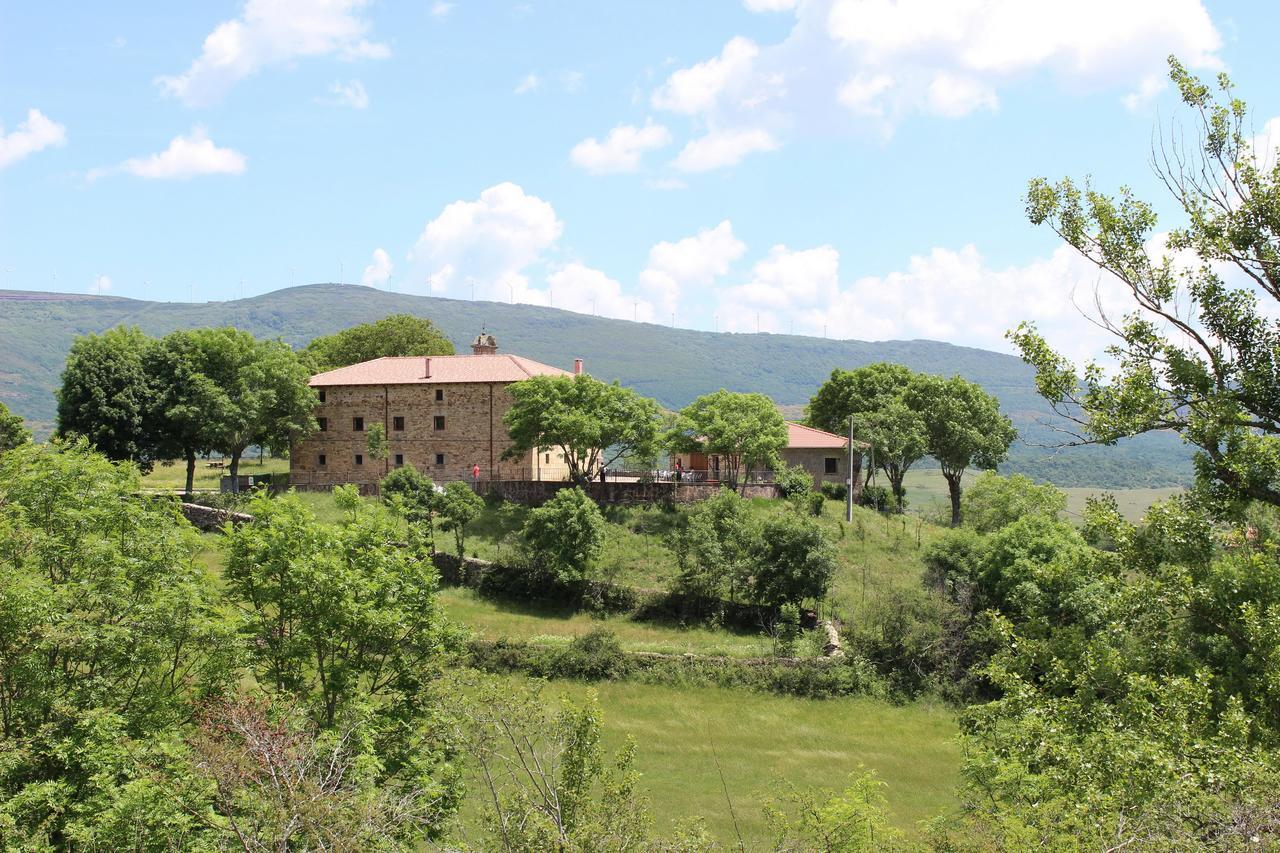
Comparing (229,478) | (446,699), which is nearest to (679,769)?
(446,699)

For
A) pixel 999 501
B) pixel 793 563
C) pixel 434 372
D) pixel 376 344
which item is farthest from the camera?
pixel 376 344

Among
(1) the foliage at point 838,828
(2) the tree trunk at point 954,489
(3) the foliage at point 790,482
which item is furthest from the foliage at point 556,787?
(2) the tree trunk at point 954,489

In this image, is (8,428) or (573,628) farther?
(8,428)

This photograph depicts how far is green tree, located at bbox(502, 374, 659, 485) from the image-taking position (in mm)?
44344

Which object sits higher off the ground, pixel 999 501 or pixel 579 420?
pixel 579 420

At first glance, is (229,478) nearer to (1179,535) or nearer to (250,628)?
(250,628)

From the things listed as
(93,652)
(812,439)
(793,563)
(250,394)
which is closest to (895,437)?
(812,439)

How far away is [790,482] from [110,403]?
1295 inches

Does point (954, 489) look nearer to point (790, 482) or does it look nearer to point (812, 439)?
point (812, 439)

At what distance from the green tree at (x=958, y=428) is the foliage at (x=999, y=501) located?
578 centimetres

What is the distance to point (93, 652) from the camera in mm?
17625

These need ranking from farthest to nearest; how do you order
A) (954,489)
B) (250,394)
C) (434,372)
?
(954,489) < (434,372) < (250,394)

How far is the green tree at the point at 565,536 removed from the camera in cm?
3878

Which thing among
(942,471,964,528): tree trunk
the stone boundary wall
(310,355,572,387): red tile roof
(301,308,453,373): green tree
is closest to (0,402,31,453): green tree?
the stone boundary wall
